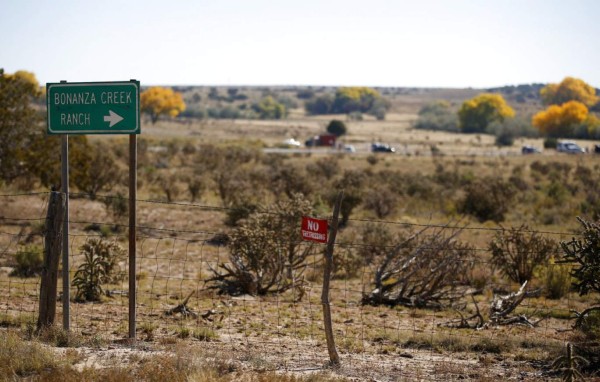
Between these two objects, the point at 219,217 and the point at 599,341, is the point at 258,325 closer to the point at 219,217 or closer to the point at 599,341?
the point at 599,341

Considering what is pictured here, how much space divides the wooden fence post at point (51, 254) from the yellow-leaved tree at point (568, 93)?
139 meters

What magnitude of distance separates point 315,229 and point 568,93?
140 meters

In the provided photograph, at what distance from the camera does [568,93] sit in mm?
137125

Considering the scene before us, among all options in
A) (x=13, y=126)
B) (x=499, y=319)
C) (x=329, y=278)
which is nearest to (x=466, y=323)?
(x=499, y=319)

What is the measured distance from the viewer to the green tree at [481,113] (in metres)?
108

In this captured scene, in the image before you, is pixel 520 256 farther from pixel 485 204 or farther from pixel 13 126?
pixel 13 126

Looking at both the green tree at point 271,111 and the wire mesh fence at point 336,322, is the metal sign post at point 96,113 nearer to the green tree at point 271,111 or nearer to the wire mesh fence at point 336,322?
the wire mesh fence at point 336,322

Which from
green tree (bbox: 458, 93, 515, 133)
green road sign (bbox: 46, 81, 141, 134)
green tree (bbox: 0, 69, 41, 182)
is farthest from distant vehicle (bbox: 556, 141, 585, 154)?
green road sign (bbox: 46, 81, 141, 134)

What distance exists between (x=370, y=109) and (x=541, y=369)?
163 m

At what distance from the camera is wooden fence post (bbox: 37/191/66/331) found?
8.32 m

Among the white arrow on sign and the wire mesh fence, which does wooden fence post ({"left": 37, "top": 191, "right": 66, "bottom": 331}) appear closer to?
the wire mesh fence

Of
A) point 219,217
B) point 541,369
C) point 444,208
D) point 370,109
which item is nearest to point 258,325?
point 541,369

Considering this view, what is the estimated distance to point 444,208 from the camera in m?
27.5

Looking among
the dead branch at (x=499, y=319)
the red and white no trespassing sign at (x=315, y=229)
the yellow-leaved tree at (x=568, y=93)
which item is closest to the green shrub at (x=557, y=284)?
the dead branch at (x=499, y=319)
